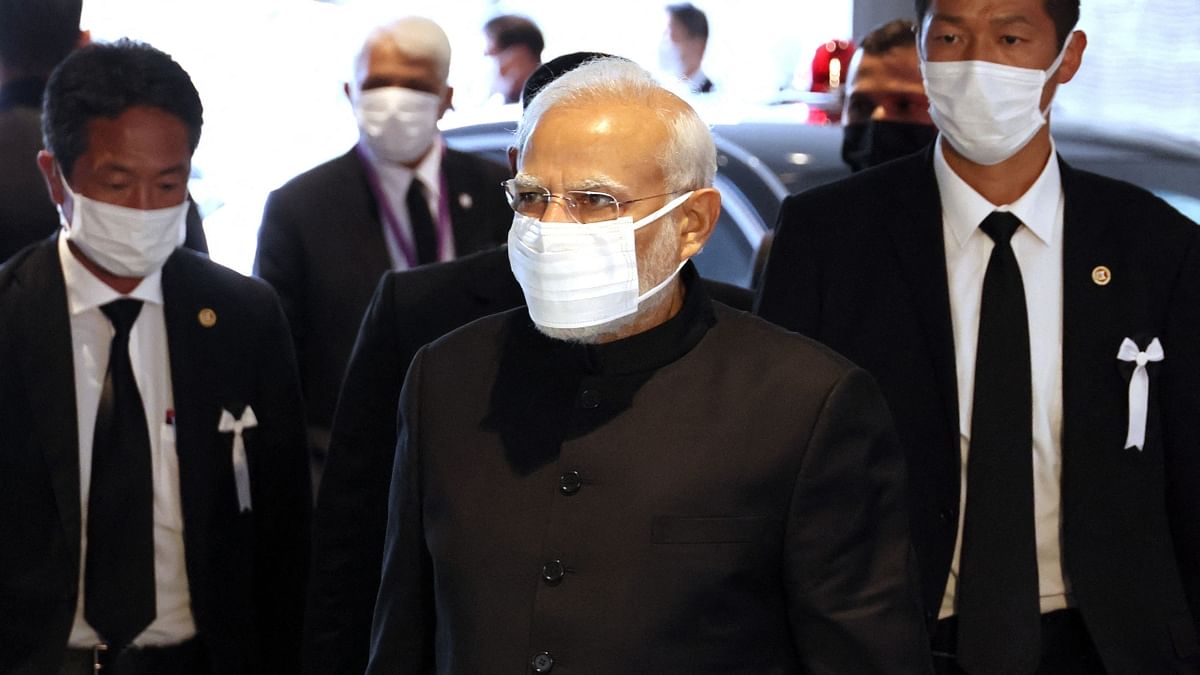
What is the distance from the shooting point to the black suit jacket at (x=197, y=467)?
3.47 meters

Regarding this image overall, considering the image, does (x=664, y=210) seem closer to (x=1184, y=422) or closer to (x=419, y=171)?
(x=1184, y=422)

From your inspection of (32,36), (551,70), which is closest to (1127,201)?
(551,70)

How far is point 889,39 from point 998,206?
5.38 feet

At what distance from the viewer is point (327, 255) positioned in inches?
194

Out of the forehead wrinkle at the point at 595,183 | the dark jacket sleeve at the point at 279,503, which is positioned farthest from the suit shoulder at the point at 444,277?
the forehead wrinkle at the point at 595,183

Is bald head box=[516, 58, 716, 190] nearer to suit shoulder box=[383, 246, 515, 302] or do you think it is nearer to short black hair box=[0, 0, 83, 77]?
suit shoulder box=[383, 246, 515, 302]

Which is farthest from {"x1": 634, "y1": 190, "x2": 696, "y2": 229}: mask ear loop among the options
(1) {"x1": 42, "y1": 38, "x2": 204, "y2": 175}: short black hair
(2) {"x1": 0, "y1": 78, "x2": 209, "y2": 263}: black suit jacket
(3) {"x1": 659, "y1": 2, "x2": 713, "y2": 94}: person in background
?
(3) {"x1": 659, "y1": 2, "x2": 713, "y2": 94}: person in background

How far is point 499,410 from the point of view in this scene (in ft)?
9.02

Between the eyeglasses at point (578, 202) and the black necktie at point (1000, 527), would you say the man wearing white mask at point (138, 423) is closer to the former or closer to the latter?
the eyeglasses at point (578, 202)

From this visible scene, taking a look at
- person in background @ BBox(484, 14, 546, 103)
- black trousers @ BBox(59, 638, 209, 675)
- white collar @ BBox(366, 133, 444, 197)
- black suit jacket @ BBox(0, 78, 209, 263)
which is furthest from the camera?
person in background @ BBox(484, 14, 546, 103)

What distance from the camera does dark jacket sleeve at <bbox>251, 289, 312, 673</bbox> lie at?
12.5 ft

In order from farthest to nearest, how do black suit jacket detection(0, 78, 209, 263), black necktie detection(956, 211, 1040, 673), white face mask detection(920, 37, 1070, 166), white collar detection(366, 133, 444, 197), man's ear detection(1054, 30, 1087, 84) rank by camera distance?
white collar detection(366, 133, 444, 197) < black suit jacket detection(0, 78, 209, 263) < man's ear detection(1054, 30, 1087, 84) < white face mask detection(920, 37, 1070, 166) < black necktie detection(956, 211, 1040, 673)

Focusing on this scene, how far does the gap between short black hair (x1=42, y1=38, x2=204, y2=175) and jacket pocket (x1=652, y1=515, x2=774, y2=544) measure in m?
1.68

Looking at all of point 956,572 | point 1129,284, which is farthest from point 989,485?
point 1129,284
